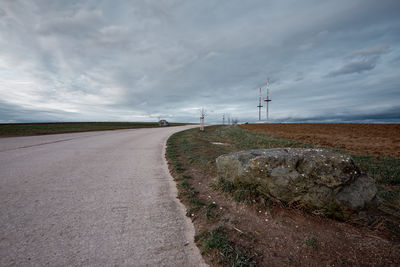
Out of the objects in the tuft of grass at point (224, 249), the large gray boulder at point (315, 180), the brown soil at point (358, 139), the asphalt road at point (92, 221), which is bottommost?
the brown soil at point (358, 139)

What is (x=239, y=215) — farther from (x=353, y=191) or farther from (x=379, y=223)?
(x=379, y=223)

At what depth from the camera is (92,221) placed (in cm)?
277

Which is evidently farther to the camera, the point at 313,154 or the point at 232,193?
the point at 232,193

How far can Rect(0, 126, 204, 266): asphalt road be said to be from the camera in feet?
6.84

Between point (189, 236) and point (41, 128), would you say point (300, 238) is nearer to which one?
point (189, 236)

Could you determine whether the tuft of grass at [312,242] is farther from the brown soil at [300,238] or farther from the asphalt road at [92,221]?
the asphalt road at [92,221]

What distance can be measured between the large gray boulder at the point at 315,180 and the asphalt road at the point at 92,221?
1787 mm

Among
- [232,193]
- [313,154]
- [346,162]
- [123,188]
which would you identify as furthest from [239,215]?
[123,188]

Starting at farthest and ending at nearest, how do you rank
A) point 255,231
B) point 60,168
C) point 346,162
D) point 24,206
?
point 60,168 → point 24,206 → point 346,162 → point 255,231

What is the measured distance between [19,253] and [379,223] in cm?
547

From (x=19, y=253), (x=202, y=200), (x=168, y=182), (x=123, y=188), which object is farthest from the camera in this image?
(x=168, y=182)

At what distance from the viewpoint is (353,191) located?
109 inches

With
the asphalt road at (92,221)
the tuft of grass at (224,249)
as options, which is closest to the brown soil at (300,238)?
the tuft of grass at (224,249)

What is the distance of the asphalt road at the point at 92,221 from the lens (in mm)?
2086
